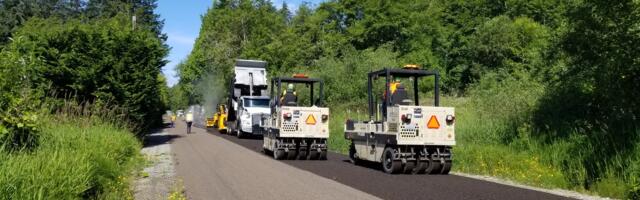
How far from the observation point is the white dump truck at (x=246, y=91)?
3084cm

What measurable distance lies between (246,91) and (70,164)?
25.0 m

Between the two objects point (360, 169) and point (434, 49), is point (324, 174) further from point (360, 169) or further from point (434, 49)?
point (434, 49)

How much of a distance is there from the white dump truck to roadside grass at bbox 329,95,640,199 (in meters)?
14.4

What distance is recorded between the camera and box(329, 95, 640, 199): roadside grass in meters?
9.84

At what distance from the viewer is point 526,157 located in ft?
42.2

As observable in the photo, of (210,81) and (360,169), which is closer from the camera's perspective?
(360,169)

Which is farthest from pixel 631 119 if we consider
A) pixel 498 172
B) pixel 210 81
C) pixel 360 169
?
pixel 210 81

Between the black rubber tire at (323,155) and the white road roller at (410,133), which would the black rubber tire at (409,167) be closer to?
the white road roller at (410,133)

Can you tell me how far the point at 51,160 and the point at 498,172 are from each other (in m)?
9.16

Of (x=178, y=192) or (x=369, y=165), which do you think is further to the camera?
(x=369, y=165)

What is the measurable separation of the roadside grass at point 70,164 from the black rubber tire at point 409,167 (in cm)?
581

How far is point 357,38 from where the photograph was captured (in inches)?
2301

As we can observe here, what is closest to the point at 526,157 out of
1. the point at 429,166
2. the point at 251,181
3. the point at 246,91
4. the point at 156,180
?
the point at 429,166

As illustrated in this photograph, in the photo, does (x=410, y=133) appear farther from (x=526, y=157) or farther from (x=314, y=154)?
(x=314, y=154)
